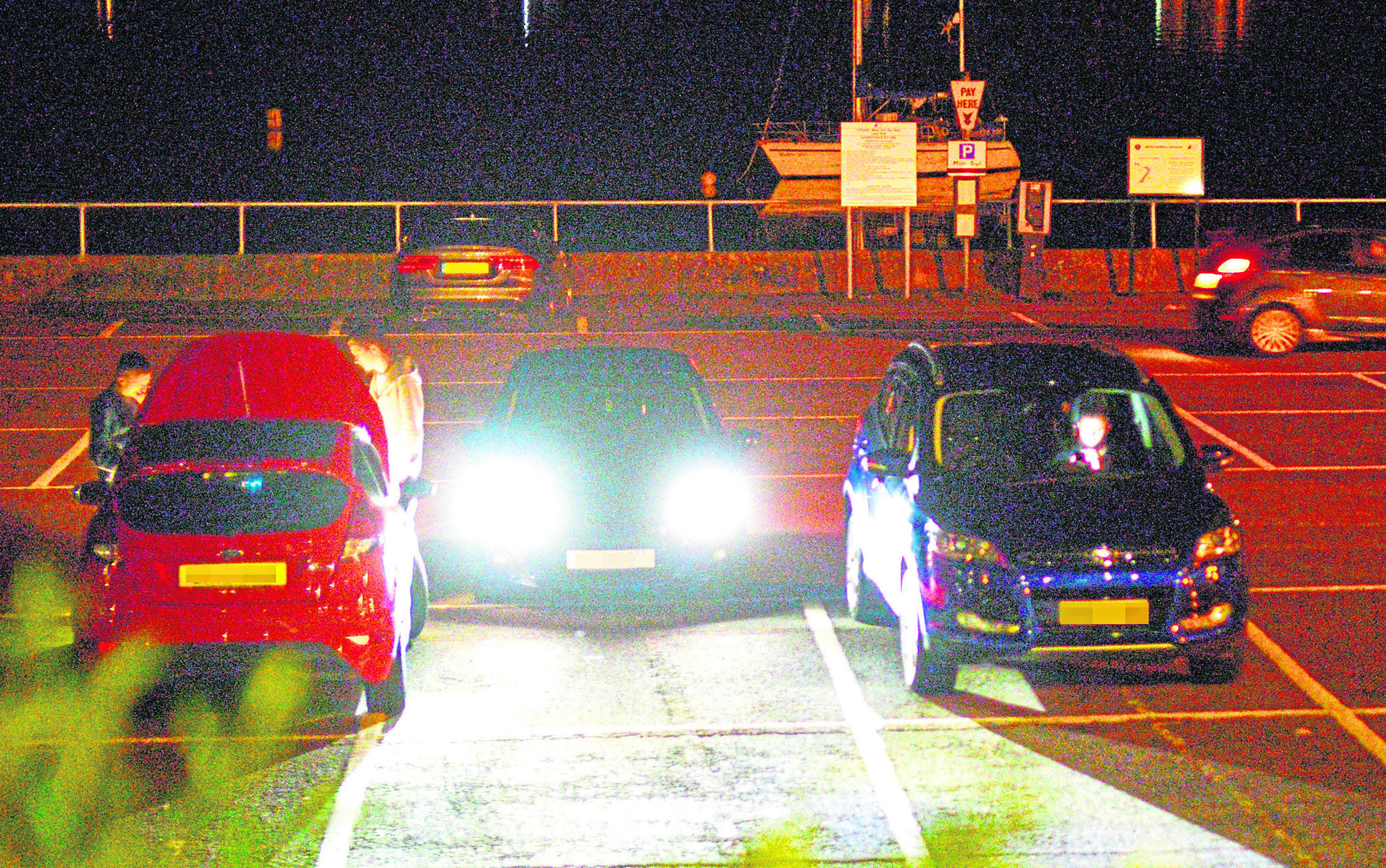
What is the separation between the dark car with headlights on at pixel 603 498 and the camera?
9.95 meters

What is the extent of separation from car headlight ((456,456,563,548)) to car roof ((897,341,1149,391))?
2.23 m

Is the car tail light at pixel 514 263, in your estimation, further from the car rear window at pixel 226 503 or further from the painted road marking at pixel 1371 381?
the car rear window at pixel 226 503

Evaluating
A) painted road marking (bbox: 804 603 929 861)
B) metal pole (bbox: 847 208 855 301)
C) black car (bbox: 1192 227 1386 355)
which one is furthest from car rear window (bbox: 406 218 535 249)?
painted road marking (bbox: 804 603 929 861)

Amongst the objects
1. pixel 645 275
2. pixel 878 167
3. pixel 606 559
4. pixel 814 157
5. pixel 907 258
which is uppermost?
pixel 814 157

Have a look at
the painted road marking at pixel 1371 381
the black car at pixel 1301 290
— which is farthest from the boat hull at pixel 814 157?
the painted road marking at pixel 1371 381

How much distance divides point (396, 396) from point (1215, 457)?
5.28 metres

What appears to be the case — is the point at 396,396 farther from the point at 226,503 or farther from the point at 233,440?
the point at 226,503

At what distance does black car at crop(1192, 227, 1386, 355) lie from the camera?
21.0 m

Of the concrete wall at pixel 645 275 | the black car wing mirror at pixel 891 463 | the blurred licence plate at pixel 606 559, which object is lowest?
the blurred licence plate at pixel 606 559

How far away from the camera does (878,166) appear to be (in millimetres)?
28438

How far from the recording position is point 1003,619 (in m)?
8.16

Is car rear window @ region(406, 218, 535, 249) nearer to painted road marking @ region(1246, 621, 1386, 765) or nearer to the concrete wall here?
the concrete wall

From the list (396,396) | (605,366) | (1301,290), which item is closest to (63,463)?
(396,396)

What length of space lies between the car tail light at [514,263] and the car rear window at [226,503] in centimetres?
1545
